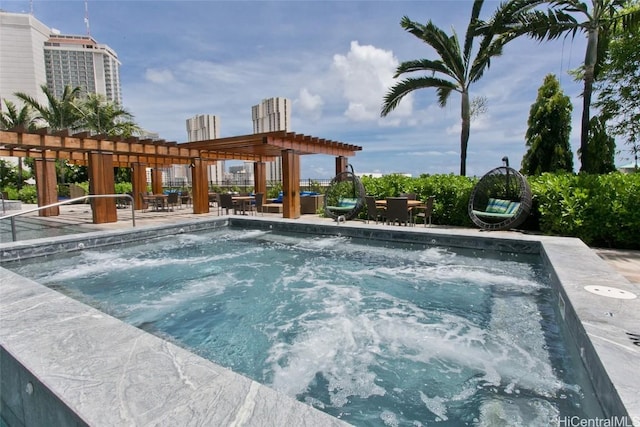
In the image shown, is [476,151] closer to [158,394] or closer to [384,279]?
[384,279]

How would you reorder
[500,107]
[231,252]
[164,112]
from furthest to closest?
1. [164,112]
2. [500,107]
3. [231,252]

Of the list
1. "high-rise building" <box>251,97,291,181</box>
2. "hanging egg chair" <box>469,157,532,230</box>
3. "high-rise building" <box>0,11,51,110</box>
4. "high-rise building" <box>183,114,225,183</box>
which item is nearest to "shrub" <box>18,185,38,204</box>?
"hanging egg chair" <box>469,157,532,230</box>

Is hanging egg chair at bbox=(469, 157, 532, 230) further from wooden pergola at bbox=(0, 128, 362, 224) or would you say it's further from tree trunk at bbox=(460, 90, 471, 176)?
wooden pergola at bbox=(0, 128, 362, 224)

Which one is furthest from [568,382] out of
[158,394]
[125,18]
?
[125,18]

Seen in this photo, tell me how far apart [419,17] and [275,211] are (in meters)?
8.51

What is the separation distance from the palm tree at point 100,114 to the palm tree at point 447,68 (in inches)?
697

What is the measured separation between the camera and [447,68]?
12.1m

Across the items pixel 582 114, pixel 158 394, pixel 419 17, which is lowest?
pixel 158 394

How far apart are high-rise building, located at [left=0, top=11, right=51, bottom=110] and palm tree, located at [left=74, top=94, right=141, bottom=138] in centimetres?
3965

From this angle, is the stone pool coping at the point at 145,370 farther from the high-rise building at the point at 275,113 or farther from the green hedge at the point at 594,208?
the high-rise building at the point at 275,113

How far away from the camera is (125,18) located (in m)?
10.7

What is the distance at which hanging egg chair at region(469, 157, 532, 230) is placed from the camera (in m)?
7.23

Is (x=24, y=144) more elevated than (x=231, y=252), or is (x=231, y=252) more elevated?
(x=24, y=144)

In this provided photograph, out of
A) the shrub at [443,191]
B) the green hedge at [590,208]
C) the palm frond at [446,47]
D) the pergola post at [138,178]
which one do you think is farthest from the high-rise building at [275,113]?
the green hedge at [590,208]
